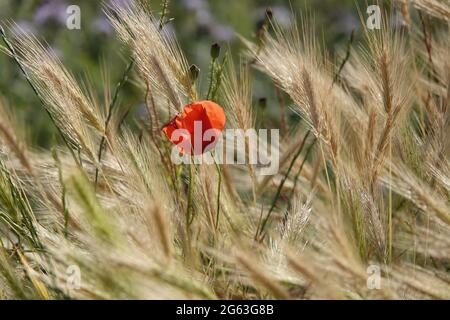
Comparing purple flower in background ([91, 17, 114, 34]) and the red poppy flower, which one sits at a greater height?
purple flower in background ([91, 17, 114, 34])

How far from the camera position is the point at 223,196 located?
1715 mm

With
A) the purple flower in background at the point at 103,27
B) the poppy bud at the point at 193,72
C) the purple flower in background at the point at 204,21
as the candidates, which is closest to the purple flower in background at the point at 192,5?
the purple flower in background at the point at 204,21

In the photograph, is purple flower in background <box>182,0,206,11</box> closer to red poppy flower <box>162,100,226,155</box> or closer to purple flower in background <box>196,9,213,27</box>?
purple flower in background <box>196,9,213,27</box>

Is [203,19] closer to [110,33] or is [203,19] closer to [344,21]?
[110,33]

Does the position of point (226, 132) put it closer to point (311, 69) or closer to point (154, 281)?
point (311, 69)

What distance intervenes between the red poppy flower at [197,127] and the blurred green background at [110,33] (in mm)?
1301

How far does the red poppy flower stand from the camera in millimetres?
1565

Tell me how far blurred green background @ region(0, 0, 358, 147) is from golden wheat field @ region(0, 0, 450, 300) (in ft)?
3.77

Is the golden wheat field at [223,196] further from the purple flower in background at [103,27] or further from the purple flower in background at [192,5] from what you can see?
the purple flower in background at [192,5]

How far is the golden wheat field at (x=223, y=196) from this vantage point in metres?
1.30

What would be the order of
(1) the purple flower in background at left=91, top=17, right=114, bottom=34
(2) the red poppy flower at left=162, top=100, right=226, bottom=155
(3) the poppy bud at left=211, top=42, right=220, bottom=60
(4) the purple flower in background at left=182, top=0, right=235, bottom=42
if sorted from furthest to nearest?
(4) the purple flower in background at left=182, top=0, right=235, bottom=42 → (1) the purple flower in background at left=91, top=17, right=114, bottom=34 → (3) the poppy bud at left=211, top=42, right=220, bottom=60 → (2) the red poppy flower at left=162, top=100, right=226, bottom=155

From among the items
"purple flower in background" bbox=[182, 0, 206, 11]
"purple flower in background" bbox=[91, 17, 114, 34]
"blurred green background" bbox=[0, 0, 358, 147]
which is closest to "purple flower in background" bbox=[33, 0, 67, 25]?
"blurred green background" bbox=[0, 0, 358, 147]

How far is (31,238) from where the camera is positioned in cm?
163
